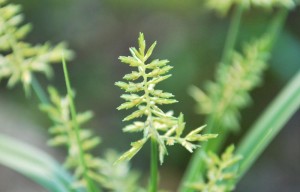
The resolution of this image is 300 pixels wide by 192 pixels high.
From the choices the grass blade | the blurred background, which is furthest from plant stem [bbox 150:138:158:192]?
the blurred background

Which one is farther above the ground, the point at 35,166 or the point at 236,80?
the point at 236,80

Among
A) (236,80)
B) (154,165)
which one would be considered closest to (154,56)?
(236,80)

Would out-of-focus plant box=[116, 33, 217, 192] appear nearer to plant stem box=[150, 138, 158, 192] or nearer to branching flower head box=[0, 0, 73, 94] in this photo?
plant stem box=[150, 138, 158, 192]

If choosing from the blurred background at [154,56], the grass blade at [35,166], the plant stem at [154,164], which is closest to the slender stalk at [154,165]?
the plant stem at [154,164]

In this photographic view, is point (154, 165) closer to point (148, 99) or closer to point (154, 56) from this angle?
point (148, 99)

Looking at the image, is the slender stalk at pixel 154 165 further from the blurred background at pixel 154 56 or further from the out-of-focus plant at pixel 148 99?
the blurred background at pixel 154 56
